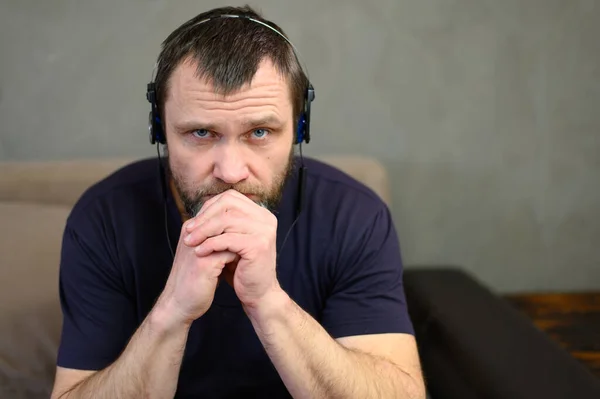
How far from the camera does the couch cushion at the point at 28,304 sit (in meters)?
1.29

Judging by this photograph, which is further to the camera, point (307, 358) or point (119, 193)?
point (119, 193)

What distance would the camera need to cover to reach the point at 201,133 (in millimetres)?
1057

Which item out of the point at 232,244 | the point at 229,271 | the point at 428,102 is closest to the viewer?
the point at 232,244

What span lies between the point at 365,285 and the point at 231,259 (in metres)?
0.29

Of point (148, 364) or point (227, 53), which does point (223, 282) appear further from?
point (227, 53)

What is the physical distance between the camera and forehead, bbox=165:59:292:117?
102 cm

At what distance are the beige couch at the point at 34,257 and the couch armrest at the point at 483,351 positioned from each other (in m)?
0.30

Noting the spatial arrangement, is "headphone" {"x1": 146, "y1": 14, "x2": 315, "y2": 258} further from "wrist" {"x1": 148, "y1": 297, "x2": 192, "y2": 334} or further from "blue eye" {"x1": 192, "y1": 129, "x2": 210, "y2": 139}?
"wrist" {"x1": 148, "y1": 297, "x2": 192, "y2": 334}

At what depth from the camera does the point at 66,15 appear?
1.67 metres

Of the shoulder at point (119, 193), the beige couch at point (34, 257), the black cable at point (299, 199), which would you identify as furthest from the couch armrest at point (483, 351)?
the shoulder at point (119, 193)

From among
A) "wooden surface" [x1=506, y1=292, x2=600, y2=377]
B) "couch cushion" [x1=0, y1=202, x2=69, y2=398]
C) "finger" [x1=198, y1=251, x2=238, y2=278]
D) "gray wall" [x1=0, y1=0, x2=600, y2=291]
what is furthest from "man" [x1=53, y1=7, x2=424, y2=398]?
"wooden surface" [x1=506, y1=292, x2=600, y2=377]

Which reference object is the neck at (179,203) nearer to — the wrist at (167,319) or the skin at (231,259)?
the skin at (231,259)

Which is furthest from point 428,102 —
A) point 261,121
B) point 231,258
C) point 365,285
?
point 231,258

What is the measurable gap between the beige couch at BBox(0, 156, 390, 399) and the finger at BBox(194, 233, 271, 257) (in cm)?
52
